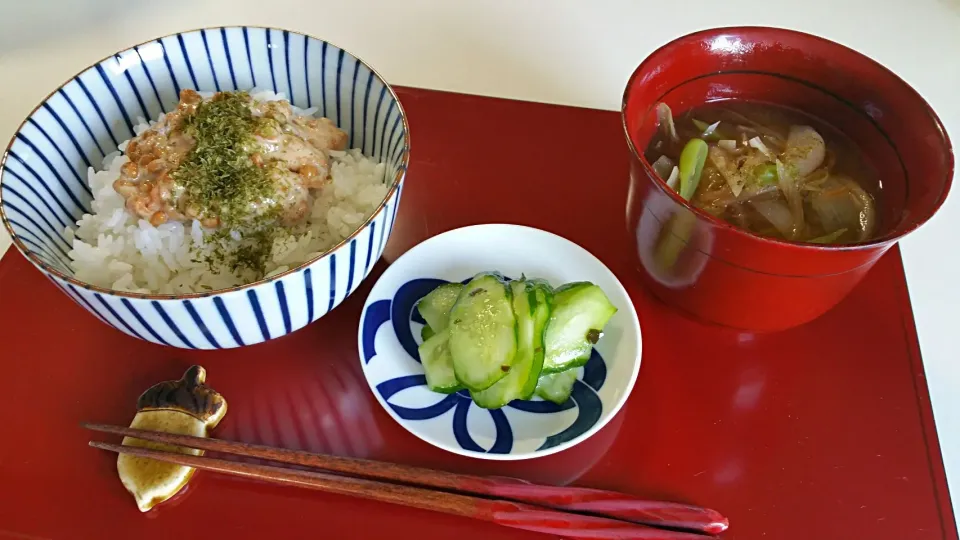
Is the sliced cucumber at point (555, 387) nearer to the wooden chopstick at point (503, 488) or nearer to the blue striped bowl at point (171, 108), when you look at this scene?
the wooden chopstick at point (503, 488)

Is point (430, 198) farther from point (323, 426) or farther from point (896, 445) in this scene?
point (896, 445)

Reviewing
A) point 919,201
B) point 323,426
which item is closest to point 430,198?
point 323,426

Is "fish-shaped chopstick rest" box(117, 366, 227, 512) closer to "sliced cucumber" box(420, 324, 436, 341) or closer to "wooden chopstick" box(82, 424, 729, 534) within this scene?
"wooden chopstick" box(82, 424, 729, 534)

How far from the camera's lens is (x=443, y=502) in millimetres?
992

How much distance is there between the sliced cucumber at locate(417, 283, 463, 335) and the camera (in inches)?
45.3

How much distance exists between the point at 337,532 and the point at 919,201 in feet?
3.09

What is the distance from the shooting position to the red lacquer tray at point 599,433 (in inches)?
39.9

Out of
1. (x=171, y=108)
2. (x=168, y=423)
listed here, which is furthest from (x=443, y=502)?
(x=171, y=108)

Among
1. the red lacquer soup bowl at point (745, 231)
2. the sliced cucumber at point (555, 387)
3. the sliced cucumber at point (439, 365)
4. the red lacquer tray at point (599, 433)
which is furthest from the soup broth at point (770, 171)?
the sliced cucumber at point (439, 365)

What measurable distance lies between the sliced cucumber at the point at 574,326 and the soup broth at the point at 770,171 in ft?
0.73

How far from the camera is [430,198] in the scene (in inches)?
56.0

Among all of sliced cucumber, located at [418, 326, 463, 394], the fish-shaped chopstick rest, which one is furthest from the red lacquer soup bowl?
the fish-shaped chopstick rest

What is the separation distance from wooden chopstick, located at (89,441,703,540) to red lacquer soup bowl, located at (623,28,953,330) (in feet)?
1.25

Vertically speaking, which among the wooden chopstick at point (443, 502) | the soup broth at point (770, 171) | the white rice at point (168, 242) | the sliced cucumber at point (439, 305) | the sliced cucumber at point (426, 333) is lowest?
the wooden chopstick at point (443, 502)
